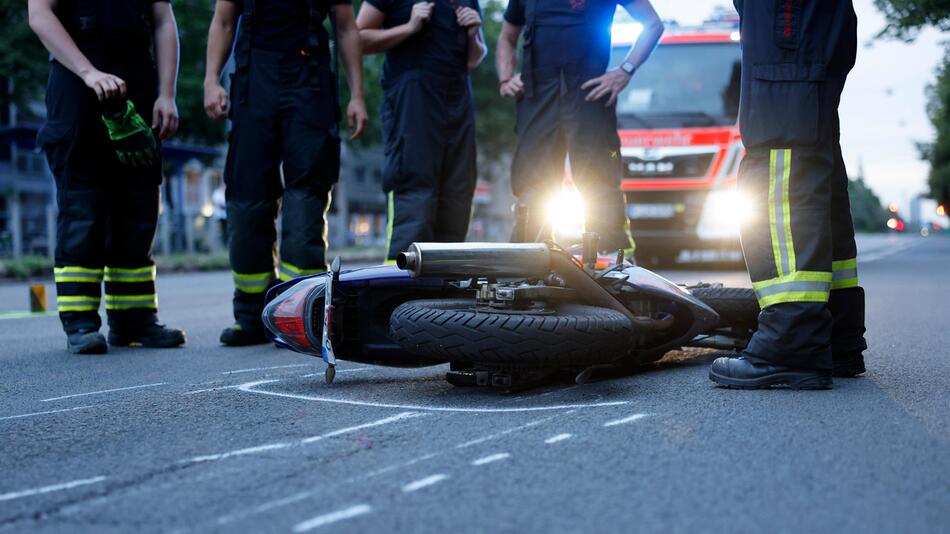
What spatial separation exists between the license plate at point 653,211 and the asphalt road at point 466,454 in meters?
8.02

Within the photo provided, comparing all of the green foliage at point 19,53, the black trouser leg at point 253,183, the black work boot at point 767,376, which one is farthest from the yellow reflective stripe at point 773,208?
the green foliage at point 19,53

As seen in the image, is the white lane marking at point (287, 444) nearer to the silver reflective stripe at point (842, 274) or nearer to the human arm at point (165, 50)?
the silver reflective stripe at point (842, 274)

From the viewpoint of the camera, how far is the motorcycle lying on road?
2.91 metres

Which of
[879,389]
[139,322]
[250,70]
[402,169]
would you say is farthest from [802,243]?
[139,322]

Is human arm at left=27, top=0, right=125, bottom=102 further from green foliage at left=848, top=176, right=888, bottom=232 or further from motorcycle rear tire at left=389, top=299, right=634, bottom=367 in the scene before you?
green foliage at left=848, top=176, right=888, bottom=232

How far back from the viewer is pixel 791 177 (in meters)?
3.19

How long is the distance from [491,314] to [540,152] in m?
2.22

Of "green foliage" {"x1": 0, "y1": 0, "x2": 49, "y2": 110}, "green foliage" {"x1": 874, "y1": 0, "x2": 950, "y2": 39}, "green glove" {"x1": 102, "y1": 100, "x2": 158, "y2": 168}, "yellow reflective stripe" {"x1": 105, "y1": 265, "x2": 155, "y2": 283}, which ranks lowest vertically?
"yellow reflective stripe" {"x1": 105, "y1": 265, "x2": 155, "y2": 283}

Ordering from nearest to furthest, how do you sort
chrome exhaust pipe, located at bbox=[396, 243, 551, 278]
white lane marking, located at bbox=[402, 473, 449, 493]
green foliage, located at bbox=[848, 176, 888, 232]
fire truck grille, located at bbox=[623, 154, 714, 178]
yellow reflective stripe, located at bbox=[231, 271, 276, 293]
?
white lane marking, located at bbox=[402, 473, 449, 493] → chrome exhaust pipe, located at bbox=[396, 243, 551, 278] → yellow reflective stripe, located at bbox=[231, 271, 276, 293] → fire truck grille, located at bbox=[623, 154, 714, 178] → green foliage, located at bbox=[848, 176, 888, 232]

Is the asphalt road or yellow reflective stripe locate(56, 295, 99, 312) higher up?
yellow reflective stripe locate(56, 295, 99, 312)

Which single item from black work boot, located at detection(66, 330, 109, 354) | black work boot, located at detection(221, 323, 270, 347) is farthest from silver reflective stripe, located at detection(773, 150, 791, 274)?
black work boot, located at detection(66, 330, 109, 354)

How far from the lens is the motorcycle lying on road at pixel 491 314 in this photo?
2.91 meters

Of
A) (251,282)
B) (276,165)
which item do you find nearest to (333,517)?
(251,282)

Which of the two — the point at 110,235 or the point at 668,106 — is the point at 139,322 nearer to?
the point at 110,235
